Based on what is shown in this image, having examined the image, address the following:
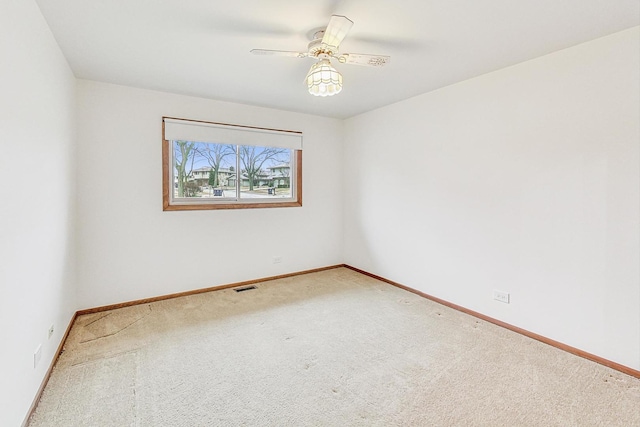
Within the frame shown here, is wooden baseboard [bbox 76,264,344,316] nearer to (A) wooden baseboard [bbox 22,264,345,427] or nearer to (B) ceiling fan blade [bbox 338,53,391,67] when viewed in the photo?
(A) wooden baseboard [bbox 22,264,345,427]

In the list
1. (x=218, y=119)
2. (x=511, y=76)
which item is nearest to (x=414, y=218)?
(x=511, y=76)

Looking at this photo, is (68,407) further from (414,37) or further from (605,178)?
(605,178)

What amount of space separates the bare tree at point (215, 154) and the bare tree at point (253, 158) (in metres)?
0.20

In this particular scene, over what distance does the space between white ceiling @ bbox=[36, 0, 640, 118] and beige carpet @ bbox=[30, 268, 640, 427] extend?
234 cm

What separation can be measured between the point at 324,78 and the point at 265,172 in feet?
7.58

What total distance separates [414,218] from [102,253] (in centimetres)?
345

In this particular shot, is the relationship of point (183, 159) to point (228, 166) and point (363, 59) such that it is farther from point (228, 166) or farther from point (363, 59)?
point (363, 59)

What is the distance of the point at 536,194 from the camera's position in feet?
8.17

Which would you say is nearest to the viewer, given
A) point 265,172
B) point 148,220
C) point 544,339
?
point 544,339

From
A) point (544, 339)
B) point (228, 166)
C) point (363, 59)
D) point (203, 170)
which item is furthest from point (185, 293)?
point (544, 339)

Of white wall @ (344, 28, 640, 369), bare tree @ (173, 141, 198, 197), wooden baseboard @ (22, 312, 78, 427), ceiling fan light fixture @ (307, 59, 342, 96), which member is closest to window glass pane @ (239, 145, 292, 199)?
bare tree @ (173, 141, 198, 197)

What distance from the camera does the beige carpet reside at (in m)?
1.66

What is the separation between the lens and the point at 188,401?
1765mm

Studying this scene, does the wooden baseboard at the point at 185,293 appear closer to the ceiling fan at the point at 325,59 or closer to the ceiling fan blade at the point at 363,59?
the ceiling fan at the point at 325,59
